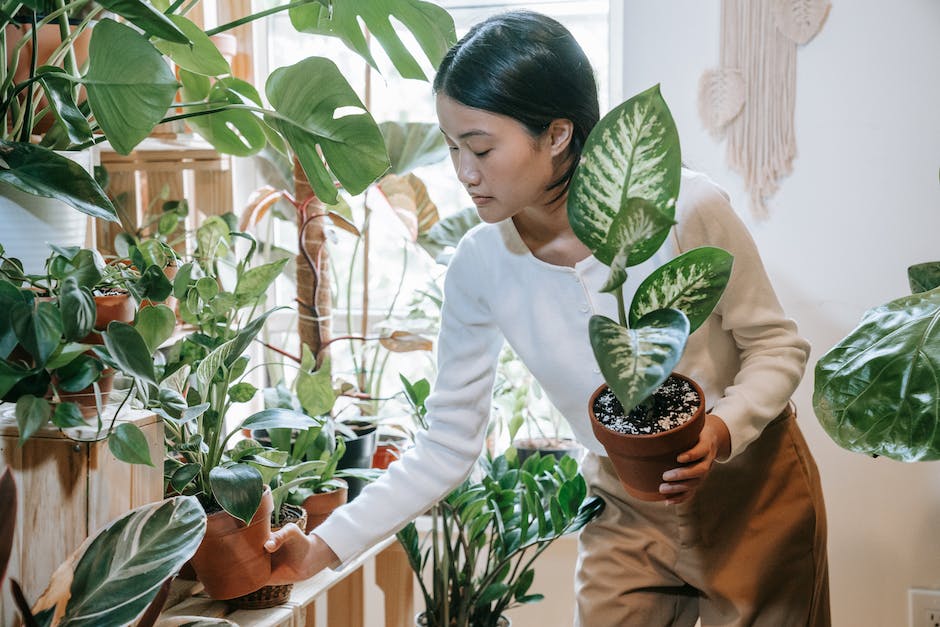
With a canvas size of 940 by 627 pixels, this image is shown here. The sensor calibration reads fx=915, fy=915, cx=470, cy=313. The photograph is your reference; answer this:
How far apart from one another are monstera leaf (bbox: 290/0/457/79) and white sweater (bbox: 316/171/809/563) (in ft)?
0.87

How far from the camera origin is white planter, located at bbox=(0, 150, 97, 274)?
1.00m

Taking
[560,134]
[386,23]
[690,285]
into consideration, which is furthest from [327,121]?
[690,285]

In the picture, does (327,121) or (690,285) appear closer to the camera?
(690,285)

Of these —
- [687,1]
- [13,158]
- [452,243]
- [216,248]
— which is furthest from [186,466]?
[687,1]

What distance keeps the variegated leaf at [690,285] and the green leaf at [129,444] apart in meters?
0.49

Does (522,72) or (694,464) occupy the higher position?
(522,72)

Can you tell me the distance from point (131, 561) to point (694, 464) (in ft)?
1.89

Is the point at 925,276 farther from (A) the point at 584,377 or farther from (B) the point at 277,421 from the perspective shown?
(B) the point at 277,421

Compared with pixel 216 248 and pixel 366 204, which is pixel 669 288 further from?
pixel 366 204

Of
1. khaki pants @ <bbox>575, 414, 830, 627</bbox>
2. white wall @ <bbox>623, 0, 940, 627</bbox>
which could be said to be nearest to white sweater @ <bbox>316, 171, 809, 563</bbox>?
khaki pants @ <bbox>575, 414, 830, 627</bbox>

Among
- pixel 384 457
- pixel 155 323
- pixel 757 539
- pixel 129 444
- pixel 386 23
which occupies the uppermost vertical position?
pixel 386 23

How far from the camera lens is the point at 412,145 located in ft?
6.33

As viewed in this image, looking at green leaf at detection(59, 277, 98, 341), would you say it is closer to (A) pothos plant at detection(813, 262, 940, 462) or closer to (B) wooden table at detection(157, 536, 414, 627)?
(B) wooden table at detection(157, 536, 414, 627)

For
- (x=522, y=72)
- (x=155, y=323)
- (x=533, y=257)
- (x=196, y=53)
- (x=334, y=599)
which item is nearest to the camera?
(x=155, y=323)
